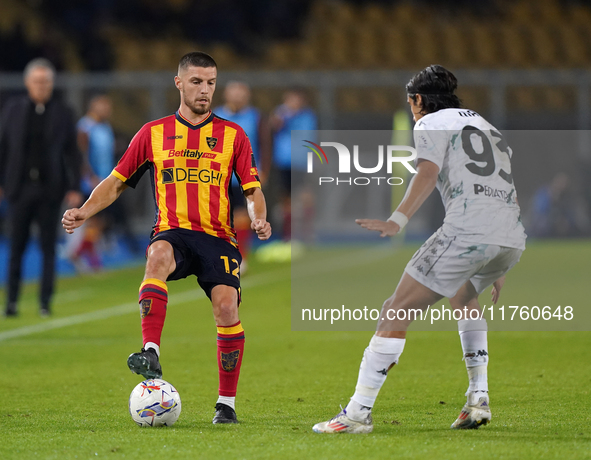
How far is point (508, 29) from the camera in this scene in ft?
77.2

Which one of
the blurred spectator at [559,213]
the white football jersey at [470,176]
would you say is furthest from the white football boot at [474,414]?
the blurred spectator at [559,213]

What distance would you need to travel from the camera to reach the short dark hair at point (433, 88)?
421cm

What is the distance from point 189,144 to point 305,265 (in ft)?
32.6

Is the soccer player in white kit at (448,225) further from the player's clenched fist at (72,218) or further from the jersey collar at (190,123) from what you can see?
the player's clenched fist at (72,218)

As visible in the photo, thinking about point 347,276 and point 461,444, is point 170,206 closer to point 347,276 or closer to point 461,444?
point 461,444

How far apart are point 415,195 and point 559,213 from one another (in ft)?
49.8

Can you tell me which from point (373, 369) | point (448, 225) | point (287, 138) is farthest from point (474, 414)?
point (287, 138)

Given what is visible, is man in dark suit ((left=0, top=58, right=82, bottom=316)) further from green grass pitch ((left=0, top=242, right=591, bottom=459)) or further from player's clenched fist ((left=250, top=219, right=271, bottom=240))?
Result: player's clenched fist ((left=250, top=219, right=271, bottom=240))

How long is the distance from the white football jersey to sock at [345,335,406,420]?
56cm

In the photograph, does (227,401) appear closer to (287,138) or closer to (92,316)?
(92,316)

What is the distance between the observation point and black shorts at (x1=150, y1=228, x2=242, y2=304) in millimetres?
4527

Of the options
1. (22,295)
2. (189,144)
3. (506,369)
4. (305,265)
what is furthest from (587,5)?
(189,144)

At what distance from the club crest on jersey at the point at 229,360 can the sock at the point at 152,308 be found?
0.37 m

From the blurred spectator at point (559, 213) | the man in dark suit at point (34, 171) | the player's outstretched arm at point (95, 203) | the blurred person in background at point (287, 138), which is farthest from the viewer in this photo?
the blurred spectator at point (559, 213)
